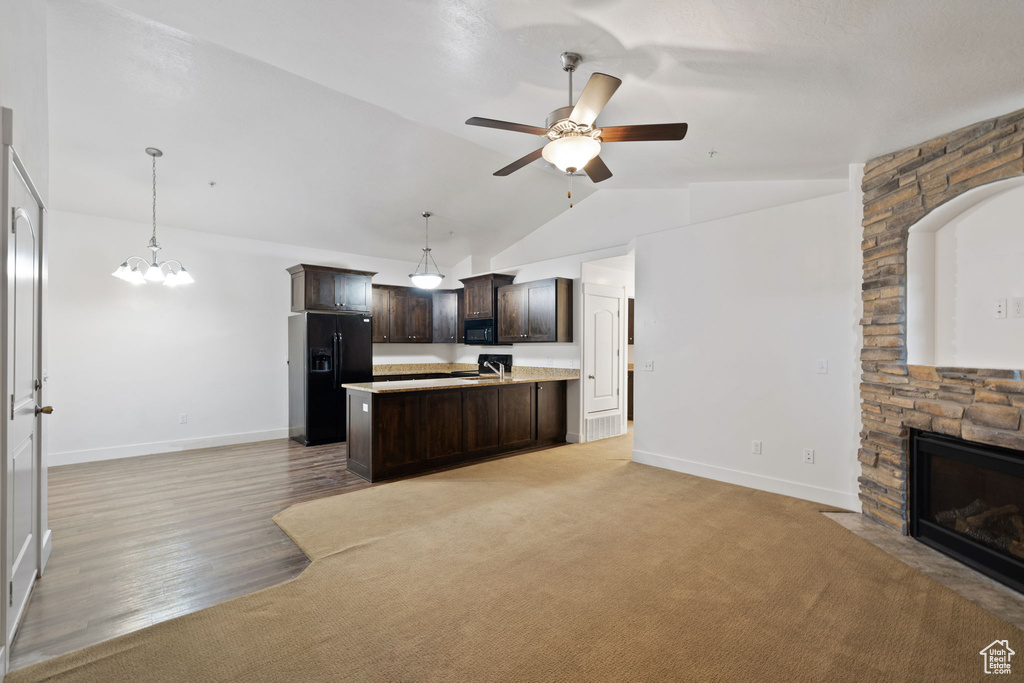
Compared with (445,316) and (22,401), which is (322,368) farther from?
(22,401)

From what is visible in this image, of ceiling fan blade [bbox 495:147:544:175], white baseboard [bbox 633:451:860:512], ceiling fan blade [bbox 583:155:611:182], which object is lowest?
white baseboard [bbox 633:451:860:512]

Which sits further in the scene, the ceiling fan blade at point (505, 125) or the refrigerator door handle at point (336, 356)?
the refrigerator door handle at point (336, 356)

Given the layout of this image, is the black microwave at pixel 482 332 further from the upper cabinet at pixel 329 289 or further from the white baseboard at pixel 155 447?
the white baseboard at pixel 155 447

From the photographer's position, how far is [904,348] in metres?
3.24

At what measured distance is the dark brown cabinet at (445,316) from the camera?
7.71 m

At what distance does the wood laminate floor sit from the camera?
225cm

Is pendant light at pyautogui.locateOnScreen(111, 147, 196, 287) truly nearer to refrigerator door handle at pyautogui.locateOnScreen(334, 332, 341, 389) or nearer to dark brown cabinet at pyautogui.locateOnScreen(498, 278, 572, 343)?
refrigerator door handle at pyautogui.locateOnScreen(334, 332, 341, 389)

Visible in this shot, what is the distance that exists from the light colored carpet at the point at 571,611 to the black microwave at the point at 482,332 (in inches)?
143

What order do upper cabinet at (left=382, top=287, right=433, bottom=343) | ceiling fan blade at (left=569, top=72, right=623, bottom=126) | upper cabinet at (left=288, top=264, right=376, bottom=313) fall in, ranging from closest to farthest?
ceiling fan blade at (left=569, top=72, right=623, bottom=126) < upper cabinet at (left=288, top=264, right=376, bottom=313) < upper cabinet at (left=382, top=287, right=433, bottom=343)

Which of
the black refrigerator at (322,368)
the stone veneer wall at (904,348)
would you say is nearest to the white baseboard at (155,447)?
the black refrigerator at (322,368)

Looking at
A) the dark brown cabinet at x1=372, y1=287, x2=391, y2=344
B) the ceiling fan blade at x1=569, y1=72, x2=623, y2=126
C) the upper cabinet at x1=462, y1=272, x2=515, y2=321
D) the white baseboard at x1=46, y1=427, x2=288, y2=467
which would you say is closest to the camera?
the ceiling fan blade at x1=569, y1=72, x2=623, y2=126

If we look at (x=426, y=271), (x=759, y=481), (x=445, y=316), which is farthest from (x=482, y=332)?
(x=759, y=481)

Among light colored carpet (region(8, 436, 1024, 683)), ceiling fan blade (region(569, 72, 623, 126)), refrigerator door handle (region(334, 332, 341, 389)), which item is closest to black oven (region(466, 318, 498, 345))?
refrigerator door handle (region(334, 332, 341, 389))

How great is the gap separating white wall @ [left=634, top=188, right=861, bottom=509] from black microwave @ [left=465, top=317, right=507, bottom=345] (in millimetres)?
2390
